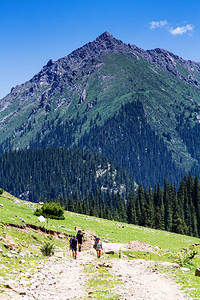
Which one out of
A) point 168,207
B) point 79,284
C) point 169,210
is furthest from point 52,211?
point 168,207

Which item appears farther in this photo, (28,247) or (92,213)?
(92,213)

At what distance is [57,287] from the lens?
61.0 ft

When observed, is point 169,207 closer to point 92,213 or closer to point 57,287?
point 92,213

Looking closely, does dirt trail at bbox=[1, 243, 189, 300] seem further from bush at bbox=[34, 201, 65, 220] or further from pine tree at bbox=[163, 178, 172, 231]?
pine tree at bbox=[163, 178, 172, 231]

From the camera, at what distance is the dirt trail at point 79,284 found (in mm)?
16312

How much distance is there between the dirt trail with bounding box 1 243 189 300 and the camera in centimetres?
1631

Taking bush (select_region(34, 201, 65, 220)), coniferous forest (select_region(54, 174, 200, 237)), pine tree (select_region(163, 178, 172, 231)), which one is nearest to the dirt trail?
bush (select_region(34, 201, 65, 220))

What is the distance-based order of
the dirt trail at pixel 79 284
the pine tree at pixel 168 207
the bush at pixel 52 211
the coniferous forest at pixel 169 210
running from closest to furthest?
1. the dirt trail at pixel 79 284
2. the bush at pixel 52 211
3. the coniferous forest at pixel 169 210
4. the pine tree at pixel 168 207

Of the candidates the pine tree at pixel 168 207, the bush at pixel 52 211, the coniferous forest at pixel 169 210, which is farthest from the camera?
the pine tree at pixel 168 207

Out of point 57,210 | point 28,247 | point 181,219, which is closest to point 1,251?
point 28,247

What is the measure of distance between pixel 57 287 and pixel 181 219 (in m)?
103

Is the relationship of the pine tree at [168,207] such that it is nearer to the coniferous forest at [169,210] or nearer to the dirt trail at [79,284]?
the coniferous forest at [169,210]

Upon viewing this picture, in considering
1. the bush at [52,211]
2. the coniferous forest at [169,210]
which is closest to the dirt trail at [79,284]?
the bush at [52,211]

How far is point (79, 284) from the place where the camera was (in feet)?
63.6
